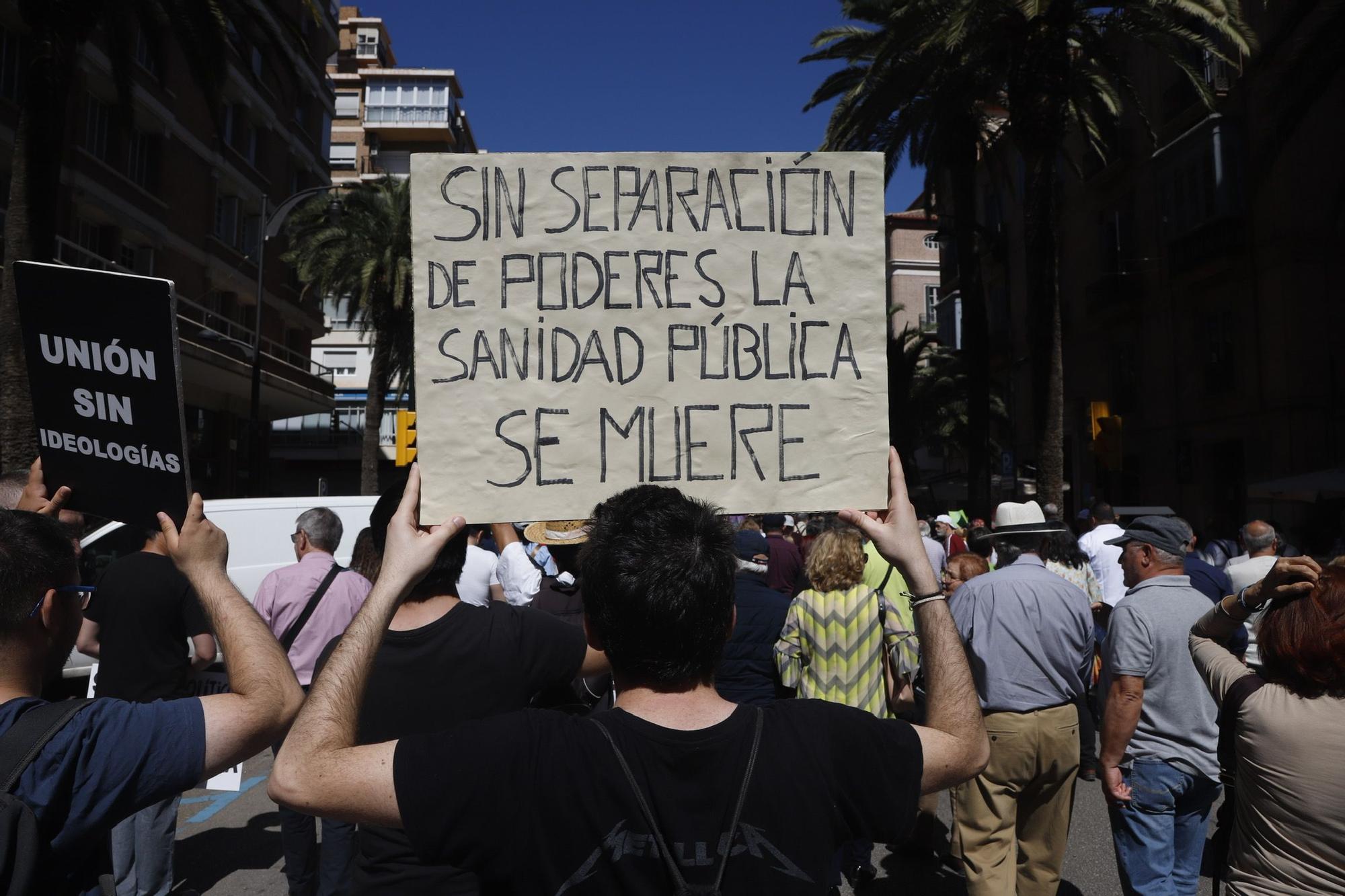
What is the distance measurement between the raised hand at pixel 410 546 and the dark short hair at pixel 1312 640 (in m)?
2.24

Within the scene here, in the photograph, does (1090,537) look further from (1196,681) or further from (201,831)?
(201,831)

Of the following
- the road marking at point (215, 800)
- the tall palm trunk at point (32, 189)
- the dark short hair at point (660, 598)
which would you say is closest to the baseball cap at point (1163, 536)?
the dark short hair at point (660, 598)

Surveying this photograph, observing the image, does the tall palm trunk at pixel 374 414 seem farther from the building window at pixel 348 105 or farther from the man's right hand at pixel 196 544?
the building window at pixel 348 105

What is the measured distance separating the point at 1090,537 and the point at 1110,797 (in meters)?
5.53

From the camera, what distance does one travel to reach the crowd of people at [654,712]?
5.84ft

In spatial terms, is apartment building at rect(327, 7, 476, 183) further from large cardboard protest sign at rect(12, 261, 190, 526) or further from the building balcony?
large cardboard protest sign at rect(12, 261, 190, 526)

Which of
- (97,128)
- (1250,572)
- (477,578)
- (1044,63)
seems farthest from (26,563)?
(97,128)

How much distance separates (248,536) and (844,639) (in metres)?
7.13

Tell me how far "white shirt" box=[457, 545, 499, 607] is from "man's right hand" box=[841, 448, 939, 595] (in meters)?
4.61

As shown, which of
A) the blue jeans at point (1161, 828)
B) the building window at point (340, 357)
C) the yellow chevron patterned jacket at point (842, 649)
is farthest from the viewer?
the building window at point (340, 357)

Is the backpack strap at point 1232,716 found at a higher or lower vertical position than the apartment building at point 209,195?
lower

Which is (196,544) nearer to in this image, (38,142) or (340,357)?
(38,142)

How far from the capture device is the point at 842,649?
5.21 metres

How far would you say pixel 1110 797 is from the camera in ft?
13.7
